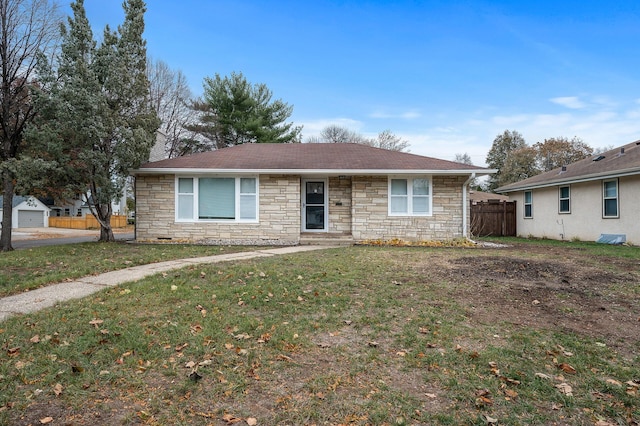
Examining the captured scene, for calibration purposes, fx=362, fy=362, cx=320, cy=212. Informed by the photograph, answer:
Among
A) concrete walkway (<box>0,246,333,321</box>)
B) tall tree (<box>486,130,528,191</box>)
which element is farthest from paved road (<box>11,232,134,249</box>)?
tall tree (<box>486,130,528,191</box>)

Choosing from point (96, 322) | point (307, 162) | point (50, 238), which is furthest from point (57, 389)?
point (50, 238)

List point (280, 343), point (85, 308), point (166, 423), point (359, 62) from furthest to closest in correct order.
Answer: point (359, 62)
point (85, 308)
point (280, 343)
point (166, 423)

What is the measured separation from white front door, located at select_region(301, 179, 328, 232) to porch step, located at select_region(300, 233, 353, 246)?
0.64 metres

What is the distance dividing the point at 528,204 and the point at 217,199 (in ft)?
48.3

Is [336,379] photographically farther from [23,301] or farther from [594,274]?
[594,274]

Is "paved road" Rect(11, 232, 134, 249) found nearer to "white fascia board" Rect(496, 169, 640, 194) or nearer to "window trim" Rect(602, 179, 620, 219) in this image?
"white fascia board" Rect(496, 169, 640, 194)

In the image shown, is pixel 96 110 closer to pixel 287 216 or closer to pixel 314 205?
pixel 287 216

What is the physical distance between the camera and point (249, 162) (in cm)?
1262

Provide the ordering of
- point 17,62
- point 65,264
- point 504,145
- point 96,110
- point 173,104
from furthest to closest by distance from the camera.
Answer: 1. point 504,145
2. point 173,104
3. point 17,62
4. point 96,110
5. point 65,264

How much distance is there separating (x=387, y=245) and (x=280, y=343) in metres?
8.57

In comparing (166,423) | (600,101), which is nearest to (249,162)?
(166,423)

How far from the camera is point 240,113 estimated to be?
27156 mm

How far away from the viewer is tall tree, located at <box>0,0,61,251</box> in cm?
1082

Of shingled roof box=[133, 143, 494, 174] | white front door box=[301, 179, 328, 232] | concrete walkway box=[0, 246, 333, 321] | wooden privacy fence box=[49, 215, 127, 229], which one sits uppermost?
shingled roof box=[133, 143, 494, 174]
